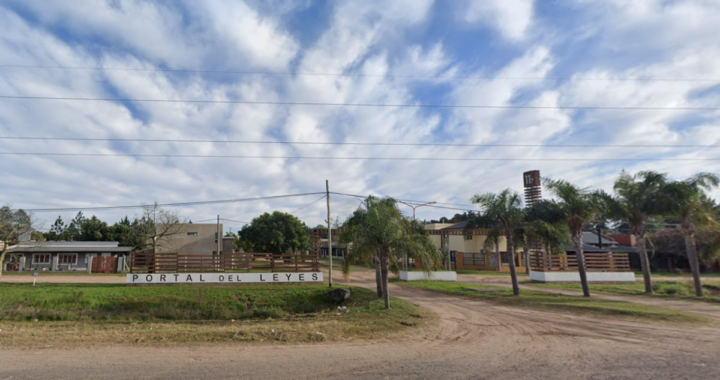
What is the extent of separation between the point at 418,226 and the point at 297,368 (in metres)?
15.9

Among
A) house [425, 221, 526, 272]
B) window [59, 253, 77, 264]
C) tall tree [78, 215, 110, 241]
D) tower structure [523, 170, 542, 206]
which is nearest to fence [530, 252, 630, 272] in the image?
house [425, 221, 526, 272]

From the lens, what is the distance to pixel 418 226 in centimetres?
2227

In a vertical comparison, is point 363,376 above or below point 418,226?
below

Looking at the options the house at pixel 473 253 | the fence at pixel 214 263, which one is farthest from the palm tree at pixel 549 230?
the house at pixel 473 253

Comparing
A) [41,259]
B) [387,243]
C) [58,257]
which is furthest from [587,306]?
[41,259]

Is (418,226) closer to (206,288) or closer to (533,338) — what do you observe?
(533,338)

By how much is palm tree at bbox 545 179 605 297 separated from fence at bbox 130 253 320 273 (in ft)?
54.2

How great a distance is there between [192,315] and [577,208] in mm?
21981

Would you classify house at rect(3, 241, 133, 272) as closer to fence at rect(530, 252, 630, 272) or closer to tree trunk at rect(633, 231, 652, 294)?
fence at rect(530, 252, 630, 272)

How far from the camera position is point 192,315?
1828 cm

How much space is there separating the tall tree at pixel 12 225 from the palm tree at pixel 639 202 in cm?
4355

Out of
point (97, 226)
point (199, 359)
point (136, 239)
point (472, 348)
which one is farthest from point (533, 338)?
point (97, 226)

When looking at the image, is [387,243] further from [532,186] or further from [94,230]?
[94,230]

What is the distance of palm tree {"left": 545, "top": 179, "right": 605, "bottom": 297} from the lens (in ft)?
65.9
